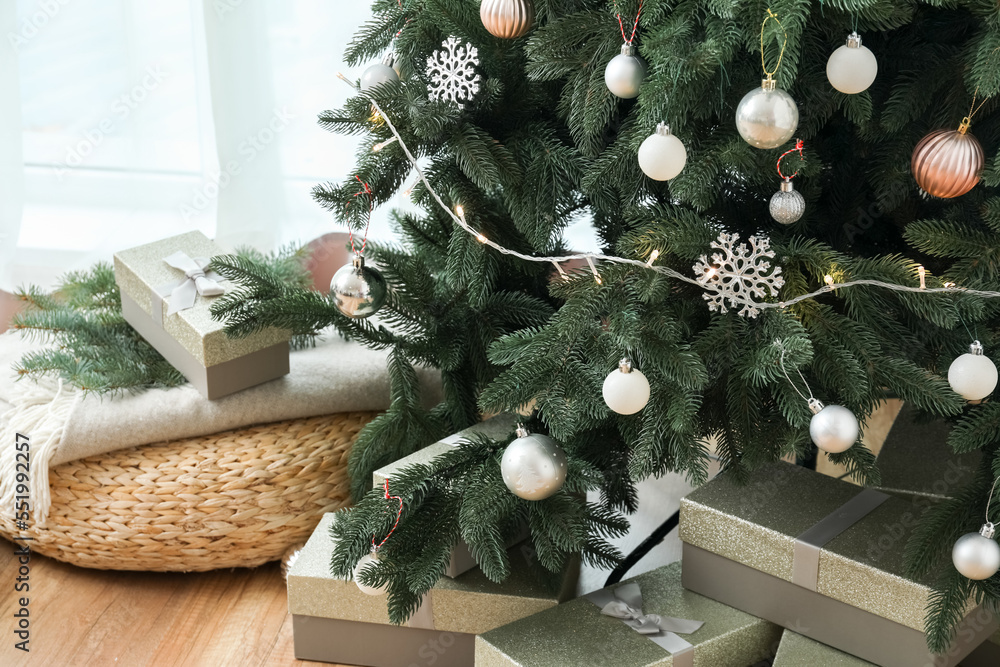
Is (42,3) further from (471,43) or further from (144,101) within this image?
(471,43)

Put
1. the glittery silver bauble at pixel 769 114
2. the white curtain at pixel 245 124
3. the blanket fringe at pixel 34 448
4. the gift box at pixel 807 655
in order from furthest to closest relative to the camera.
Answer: the white curtain at pixel 245 124 → the blanket fringe at pixel 34 448 → the gift box at pixel 807 655 → the glittery silver bauble at pixel 769 114

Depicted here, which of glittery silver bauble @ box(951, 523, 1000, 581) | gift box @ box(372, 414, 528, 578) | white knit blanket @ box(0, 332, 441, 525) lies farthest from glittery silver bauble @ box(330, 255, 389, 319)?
glittery silver bauble @ box(951, 523, 1000, 581)

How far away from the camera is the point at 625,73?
79 centimetres

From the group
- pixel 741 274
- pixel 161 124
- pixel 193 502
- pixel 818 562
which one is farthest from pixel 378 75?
pixel 161 124

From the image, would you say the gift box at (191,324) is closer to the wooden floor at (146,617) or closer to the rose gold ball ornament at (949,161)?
the wooden floor at (146,617)

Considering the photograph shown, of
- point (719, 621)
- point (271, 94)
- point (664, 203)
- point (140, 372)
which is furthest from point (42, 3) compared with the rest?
point (719, 621)

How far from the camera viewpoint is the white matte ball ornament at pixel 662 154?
0.77 metres

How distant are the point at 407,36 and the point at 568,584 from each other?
2.14ft

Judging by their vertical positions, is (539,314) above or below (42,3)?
below

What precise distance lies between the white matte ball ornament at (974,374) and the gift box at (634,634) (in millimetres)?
355

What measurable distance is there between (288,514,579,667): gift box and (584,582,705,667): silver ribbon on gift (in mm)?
62

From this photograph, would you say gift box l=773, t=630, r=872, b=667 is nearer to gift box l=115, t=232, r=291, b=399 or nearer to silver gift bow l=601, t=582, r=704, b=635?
silver gift bow l=601, t=582, r=704, b=635

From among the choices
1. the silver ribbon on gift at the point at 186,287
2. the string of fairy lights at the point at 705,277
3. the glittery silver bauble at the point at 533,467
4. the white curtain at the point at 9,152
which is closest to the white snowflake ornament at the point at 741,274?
the string of fairy lights at the point at 705,277

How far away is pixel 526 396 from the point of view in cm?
91
